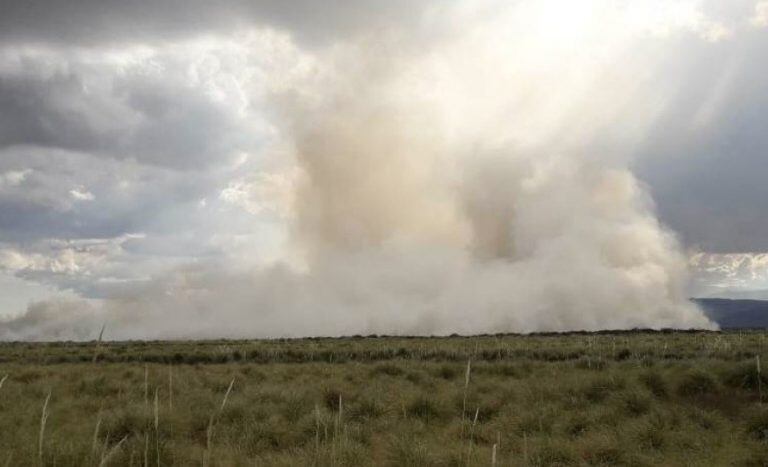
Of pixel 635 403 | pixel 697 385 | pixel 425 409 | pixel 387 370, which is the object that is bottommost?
pixel 425 409

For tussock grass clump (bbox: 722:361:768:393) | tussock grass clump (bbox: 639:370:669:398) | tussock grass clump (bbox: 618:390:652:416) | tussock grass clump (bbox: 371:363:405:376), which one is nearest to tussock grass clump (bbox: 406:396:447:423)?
tussock grass clump (bbox: 618:390:652:416)

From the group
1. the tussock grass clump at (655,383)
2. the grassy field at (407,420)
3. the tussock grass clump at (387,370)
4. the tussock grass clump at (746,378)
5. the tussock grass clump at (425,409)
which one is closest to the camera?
the grassy field at (407,420)

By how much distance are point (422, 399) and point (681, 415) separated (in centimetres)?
652

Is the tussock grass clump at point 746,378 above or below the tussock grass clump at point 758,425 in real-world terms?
above

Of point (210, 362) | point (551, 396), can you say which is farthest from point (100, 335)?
point (210, 362)

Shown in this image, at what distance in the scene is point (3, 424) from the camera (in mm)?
14250

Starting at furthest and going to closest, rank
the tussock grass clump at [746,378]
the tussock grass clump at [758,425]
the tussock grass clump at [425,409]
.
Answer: the tussock grass clump at [746,378] → the tussock grass clump at [425,409] → the tussock grass clump at [758,425]

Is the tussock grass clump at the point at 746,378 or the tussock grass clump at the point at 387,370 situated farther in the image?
the tussock grass clump at the point at 387,370

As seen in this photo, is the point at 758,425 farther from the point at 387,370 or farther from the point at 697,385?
the point at 387,370

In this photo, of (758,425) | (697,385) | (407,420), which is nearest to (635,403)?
(758,425)

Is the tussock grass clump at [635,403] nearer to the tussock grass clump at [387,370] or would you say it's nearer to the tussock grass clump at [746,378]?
the tussock grass clump at [746,378]

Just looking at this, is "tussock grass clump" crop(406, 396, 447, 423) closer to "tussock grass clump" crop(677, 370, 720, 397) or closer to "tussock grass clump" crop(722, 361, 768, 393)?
"tussock grass clump" crop(677, 370, 720, 397)

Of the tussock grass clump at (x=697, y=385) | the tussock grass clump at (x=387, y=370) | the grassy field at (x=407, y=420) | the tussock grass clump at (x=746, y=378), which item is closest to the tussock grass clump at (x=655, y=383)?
the grassy field at (x=407, y=420)

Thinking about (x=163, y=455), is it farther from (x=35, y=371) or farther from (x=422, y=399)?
(x=35, y=371)
